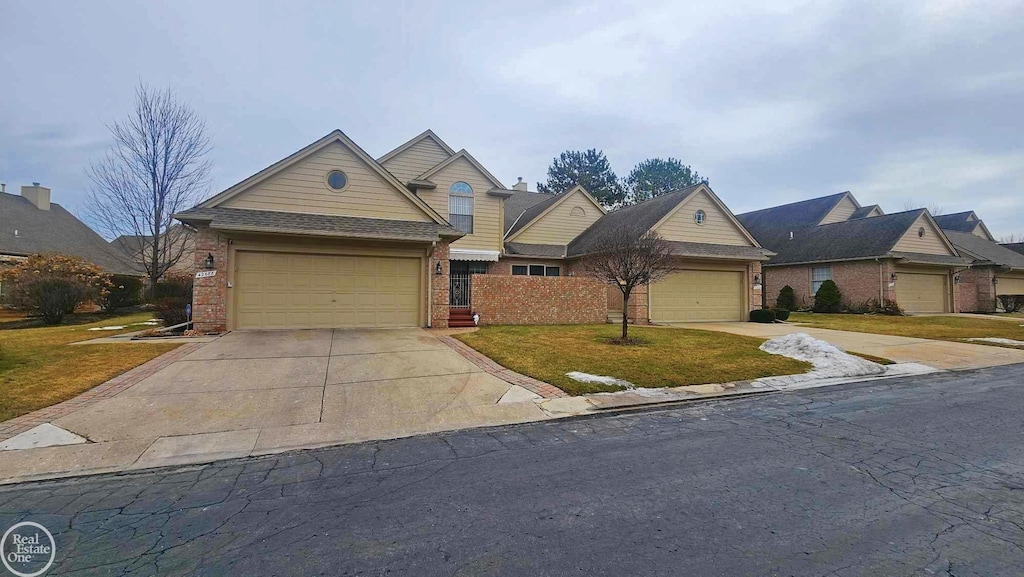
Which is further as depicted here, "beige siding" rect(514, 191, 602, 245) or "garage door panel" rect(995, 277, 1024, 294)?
"garage door panel" rect(995, 277, 1024, 294)

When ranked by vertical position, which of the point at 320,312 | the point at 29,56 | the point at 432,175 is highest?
the point at 29,56

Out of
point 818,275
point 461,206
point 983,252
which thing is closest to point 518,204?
point 461,206

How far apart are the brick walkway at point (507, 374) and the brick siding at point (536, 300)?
193 inches

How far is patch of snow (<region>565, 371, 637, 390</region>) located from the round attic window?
9.97 metres

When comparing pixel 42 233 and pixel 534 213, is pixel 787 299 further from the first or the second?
pixel 42 233

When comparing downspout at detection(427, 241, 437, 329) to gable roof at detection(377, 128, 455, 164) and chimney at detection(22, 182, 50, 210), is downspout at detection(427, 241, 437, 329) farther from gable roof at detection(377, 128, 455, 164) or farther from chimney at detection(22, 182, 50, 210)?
chimney at detection(22, 182, 50, 210)

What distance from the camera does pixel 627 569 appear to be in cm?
268

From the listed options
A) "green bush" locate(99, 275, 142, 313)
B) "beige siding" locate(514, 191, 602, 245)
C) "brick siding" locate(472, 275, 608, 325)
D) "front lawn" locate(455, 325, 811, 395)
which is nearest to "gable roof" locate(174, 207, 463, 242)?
"brick siding" locate(472, 275, 608, 325)

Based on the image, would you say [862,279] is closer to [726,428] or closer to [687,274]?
[687,274]

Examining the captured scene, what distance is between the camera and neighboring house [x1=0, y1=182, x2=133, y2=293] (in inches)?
898

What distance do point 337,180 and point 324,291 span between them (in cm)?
356

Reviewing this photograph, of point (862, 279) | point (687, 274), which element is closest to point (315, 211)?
point (687, 274)

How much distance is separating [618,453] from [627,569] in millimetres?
2162

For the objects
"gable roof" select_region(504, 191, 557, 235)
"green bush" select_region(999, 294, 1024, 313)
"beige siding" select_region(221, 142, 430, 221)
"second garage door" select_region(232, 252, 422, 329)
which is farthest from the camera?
"green bush" select_region(999, 294, 1024, 313)
